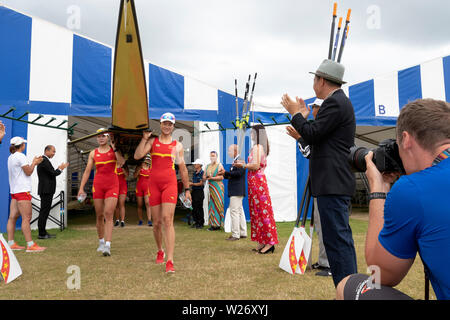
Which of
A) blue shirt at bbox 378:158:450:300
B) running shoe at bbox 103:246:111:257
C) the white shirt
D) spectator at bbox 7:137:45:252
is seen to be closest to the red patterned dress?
running shoe at bbox 103:246:111:257

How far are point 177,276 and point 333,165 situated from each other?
6.99 ft

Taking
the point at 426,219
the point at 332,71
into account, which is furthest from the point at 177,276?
the point at 426,219

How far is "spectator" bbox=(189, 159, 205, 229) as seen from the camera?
8.16 metres

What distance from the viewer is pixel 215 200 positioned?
7.90 meters

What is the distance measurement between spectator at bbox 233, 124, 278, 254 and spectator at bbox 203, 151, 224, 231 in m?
2.74

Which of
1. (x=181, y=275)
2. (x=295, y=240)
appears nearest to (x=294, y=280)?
(x=295, y=240)

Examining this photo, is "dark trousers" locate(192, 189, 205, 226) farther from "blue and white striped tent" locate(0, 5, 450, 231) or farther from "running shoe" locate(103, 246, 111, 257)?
"running shoe" locate(103, 246, 111, 257)

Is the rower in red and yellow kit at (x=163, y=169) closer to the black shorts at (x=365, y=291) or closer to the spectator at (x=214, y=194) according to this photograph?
the black shorts at (x=365, y=291)

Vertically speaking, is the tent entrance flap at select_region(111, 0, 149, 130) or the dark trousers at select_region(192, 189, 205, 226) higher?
the tent entrance flap at select_region(111, 0, 149, 130)

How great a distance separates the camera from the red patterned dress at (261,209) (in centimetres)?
470

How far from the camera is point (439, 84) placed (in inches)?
326

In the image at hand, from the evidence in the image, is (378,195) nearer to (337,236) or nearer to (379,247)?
(379,247)
